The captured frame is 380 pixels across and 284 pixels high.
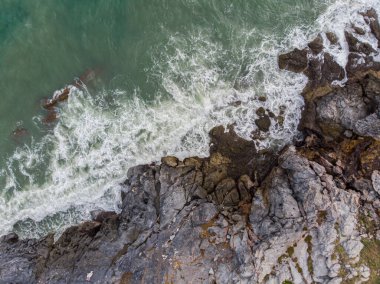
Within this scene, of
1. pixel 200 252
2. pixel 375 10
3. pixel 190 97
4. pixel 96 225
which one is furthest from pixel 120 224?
pixel 375 10

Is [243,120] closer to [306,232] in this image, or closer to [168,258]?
[306,232]

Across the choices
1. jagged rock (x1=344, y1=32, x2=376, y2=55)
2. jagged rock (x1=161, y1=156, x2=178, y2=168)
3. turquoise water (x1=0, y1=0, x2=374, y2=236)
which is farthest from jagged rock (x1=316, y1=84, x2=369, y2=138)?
jagged rock (x1=161, y1=156, x2=178, y2=168)

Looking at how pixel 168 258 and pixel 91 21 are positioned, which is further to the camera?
pixel 91 21

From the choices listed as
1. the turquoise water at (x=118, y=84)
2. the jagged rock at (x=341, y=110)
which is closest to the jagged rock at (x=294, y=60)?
the turquoise water at (x=118, y=84)

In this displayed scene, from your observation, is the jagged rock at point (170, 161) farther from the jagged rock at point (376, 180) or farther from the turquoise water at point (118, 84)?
the jagged rock at point (376, 180)

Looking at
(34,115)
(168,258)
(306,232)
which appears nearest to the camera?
(306,232)

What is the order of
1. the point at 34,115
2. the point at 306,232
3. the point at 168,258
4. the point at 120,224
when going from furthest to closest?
the point at 34,115 < the point at 120,224 < the point at 168,258 < the point at 306,232

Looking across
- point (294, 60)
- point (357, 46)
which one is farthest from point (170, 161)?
point (357, 46)

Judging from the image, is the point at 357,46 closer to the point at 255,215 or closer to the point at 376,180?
the point at 376,180
